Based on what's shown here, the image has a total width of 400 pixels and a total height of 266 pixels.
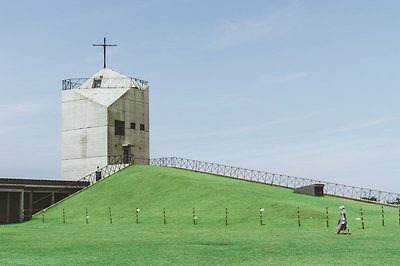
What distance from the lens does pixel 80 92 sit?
87812mm

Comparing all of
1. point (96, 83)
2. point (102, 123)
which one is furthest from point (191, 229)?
point (96, 83)

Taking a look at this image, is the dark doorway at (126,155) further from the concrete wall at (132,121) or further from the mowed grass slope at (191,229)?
the mowed grass slope at (191,229)

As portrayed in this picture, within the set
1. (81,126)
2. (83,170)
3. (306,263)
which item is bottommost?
(306,263)

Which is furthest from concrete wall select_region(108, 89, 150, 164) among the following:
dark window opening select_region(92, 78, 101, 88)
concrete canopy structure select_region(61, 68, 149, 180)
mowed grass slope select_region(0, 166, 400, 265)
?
mowed grass slope select_region(0, 166, 400, 265)

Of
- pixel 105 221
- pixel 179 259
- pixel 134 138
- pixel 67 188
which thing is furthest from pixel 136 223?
pixel 134 138

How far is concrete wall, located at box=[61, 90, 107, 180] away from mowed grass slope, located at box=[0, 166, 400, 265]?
9.50 metres

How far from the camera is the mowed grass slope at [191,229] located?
2178cm

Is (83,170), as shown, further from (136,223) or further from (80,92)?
(136,223)

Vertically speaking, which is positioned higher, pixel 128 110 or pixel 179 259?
pixel 128 110

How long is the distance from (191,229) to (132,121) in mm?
46249

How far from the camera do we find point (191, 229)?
140 feet

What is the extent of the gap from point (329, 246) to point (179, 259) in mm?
7671

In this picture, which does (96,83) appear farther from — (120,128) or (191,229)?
(191,229)

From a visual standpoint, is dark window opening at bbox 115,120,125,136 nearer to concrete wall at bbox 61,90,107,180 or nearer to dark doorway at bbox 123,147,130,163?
concrete wall at bbox 61,90,107,180
